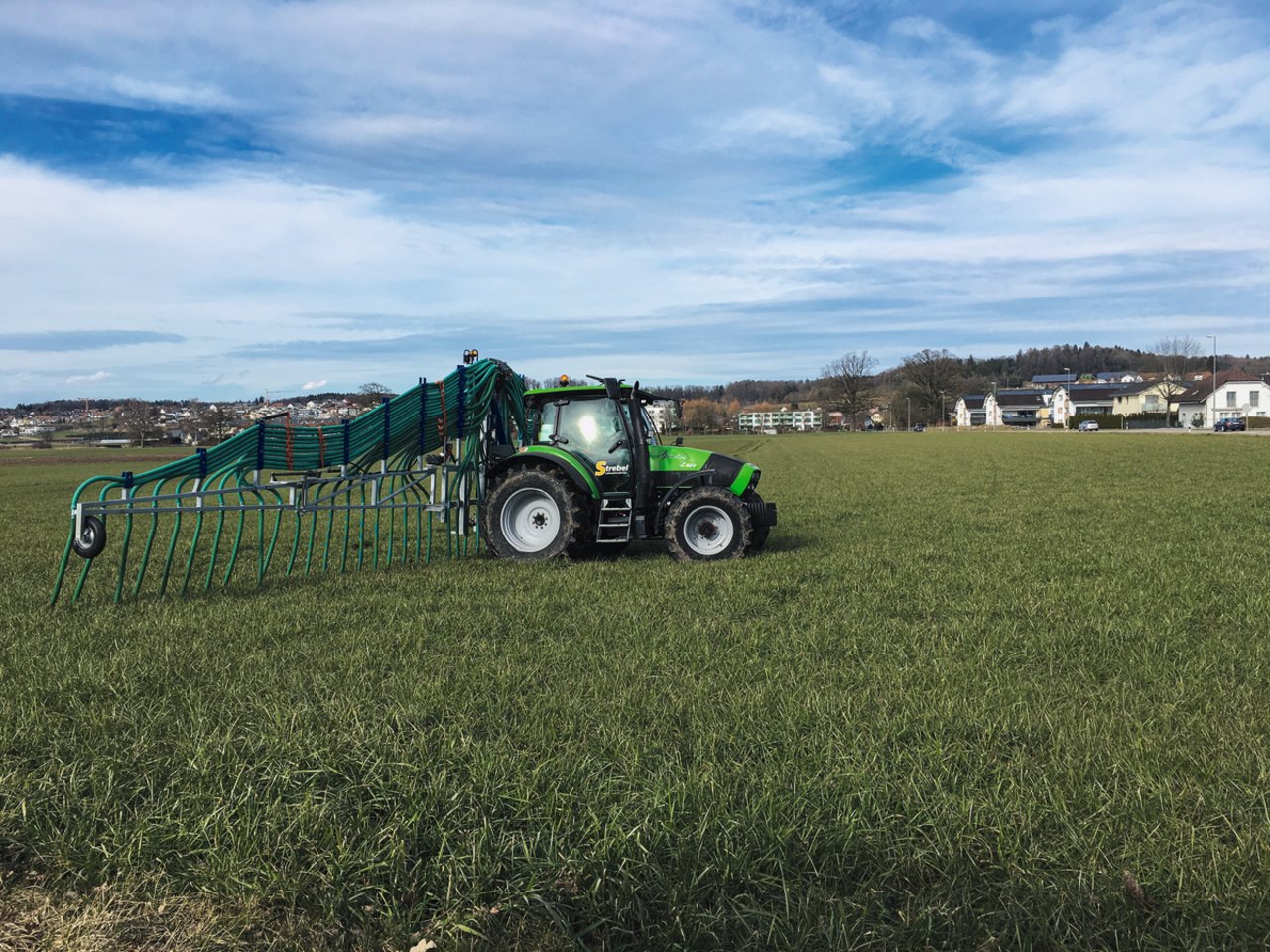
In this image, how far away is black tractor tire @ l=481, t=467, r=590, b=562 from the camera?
9.71 meters

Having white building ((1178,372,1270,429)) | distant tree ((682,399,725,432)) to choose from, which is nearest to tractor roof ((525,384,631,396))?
distant tree ((682,399,725,432))

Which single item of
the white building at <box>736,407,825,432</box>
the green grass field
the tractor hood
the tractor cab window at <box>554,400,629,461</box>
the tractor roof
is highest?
the white building at <box>736,407,825,432</box>

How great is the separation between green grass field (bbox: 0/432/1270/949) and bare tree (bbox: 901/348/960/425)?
11161cm

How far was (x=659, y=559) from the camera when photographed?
10008 mm

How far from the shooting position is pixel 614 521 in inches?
390

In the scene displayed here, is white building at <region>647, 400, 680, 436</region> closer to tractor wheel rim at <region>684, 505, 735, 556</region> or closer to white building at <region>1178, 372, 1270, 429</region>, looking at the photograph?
tractor wheel rim at <region>684, 505, 735, 556</region>

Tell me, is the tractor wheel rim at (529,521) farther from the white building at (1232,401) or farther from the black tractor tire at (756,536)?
the white building at (1232,401)

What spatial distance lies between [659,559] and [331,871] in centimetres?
715

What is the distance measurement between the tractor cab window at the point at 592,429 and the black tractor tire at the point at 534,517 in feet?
1.44

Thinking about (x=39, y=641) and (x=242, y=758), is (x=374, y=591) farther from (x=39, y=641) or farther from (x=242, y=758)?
(x=242, y=758)

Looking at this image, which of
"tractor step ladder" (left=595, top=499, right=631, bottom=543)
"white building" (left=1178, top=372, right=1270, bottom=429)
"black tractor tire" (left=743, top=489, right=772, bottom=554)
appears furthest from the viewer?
A: "white building" (left=1178, top=372, right=1270, bottom=429)

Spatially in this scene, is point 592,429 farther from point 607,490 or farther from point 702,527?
point 702,527

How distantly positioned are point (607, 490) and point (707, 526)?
1.18 m

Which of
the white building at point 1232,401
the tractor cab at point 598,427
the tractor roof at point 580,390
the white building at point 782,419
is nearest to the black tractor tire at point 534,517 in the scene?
the tractor cab at point 598,427
